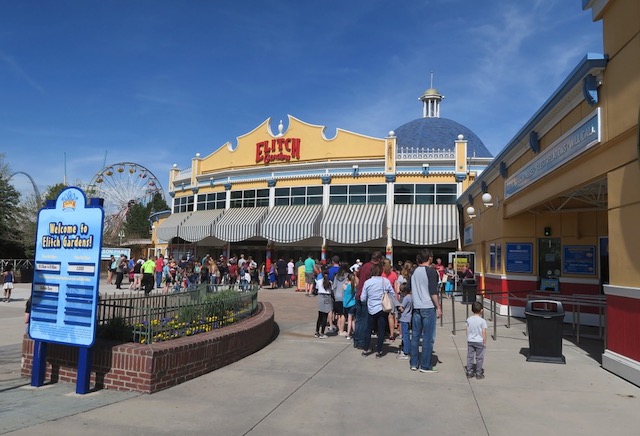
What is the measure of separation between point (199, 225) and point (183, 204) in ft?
17.2

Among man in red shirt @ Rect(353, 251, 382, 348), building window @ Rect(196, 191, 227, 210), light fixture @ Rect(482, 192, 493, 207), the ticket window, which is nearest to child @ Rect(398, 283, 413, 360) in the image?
man in red shirt @ Rect(353, 251, 382, 348)

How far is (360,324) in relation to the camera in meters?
9.35

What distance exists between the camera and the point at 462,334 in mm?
11195

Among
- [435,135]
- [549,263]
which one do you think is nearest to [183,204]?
[435,135]

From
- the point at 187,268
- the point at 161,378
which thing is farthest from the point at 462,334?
the point at 187,268

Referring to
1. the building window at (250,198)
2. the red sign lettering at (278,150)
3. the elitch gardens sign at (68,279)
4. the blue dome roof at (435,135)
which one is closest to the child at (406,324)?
the elitch gardens sign at (68,279)

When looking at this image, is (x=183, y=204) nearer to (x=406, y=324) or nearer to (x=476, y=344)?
(x=406, y=324)

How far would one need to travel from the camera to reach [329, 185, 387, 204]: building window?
29.4 meters

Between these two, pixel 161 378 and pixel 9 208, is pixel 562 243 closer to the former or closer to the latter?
pixel 161 378

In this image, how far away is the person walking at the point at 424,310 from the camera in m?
7.51

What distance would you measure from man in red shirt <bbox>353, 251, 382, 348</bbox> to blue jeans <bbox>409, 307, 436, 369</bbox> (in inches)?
52.7

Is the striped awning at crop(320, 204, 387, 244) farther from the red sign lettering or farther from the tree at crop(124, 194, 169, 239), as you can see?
the tree at crop(124, 194, 169, 239)

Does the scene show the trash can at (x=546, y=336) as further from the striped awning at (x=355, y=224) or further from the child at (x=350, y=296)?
the striped awning at (x=355, y=224)

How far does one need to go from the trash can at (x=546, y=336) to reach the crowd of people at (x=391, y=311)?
1.39 m
